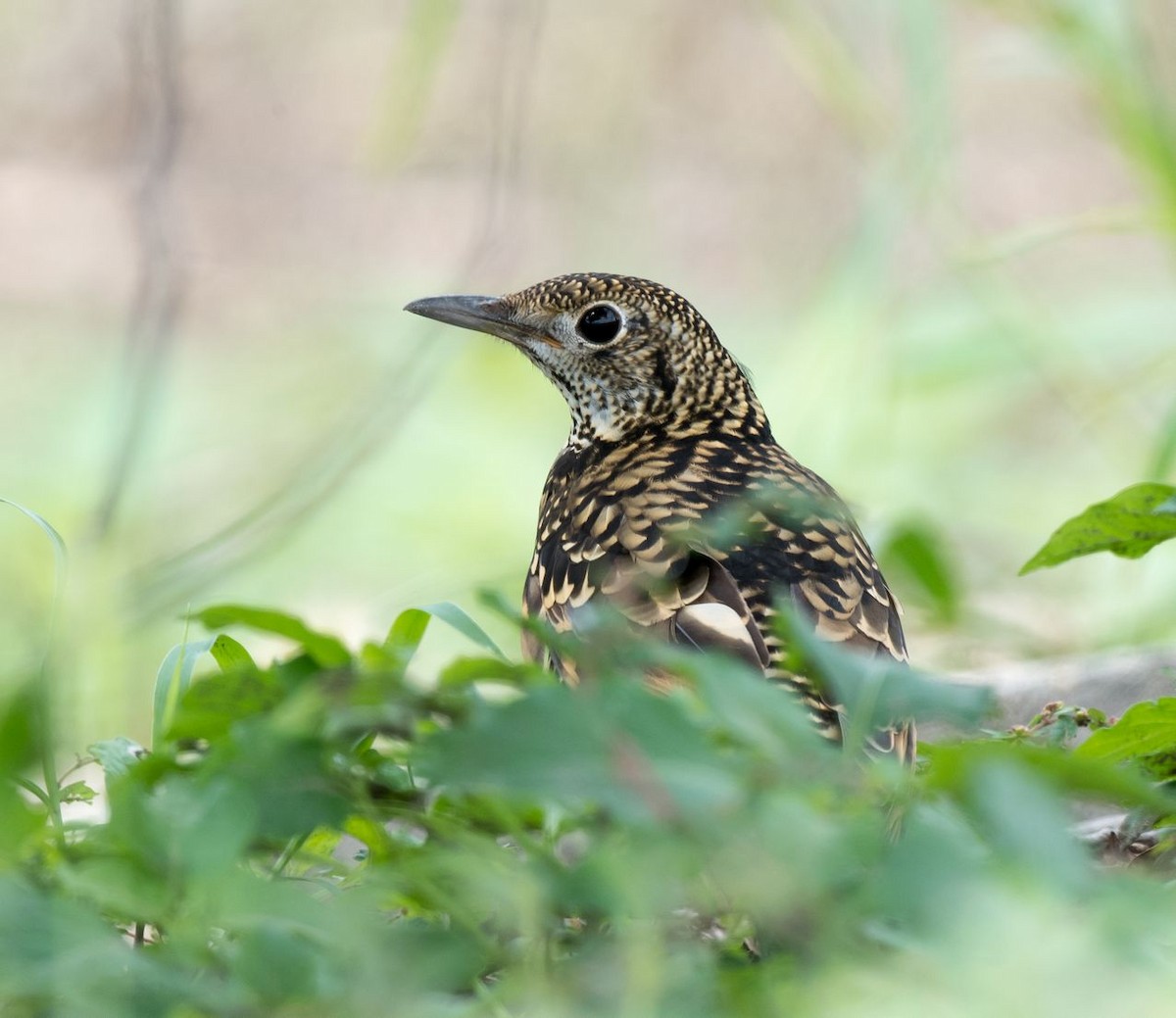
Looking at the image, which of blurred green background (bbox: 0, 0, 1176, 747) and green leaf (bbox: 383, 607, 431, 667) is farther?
blurred green background (bbox: 0, 0, 1176, 747)

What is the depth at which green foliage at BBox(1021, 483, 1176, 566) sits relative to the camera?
2.03 meters

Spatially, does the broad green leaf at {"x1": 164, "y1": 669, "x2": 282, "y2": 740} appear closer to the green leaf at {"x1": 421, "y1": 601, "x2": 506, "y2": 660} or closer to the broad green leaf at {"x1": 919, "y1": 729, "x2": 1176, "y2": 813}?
the green leaf at {"x1": 421, "y1": 601, "x2": 506, "y2": 660}

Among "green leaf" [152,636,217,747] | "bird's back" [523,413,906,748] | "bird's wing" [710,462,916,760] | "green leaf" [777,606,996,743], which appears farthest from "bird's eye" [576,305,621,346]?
"green leaf" [777,606,996,743]

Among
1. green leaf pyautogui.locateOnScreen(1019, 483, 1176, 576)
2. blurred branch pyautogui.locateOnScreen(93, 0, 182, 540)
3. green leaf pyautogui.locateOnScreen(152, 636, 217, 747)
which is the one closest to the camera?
green leaf pyautogui.locateOnScreen(152, 636, 217, 747)

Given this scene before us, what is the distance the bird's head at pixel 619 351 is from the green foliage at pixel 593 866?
2.40 m

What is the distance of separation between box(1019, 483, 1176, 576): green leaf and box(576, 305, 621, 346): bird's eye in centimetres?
174

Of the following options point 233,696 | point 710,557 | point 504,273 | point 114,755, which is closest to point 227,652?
point 114,755

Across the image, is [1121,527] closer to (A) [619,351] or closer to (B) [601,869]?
(B) [601,869]

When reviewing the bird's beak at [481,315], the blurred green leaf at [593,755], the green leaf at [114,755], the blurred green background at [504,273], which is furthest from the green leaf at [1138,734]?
the bird's beak at [481,315]

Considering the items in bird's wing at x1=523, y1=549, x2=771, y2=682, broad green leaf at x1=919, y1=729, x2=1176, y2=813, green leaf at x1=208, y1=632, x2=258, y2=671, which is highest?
bird's wing at x1=523, y1=549, x2=771, y2=682

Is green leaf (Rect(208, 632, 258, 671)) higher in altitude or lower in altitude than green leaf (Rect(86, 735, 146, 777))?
higher

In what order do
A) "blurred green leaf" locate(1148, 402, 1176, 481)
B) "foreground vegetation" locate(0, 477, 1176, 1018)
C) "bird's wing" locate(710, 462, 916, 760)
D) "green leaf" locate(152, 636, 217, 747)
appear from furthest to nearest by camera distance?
"blurred green leaf" locate(1148, 402, 1176, 481) < "bird's wing" locate(710, 462, 916, 760) < "green leaf" locate(152, 636, 217, 747) < "foreground vegetation" locate(0, 477, 1176, 1018)

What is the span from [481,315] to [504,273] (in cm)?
462

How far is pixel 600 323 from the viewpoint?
3.71m
